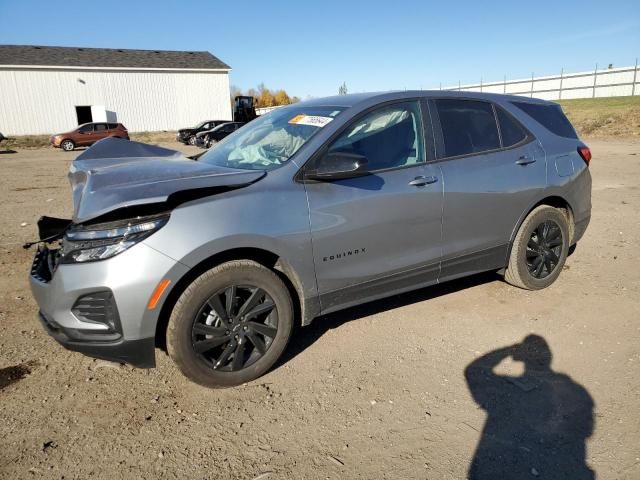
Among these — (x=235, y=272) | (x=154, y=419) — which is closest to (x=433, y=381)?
(x=235, y=272)

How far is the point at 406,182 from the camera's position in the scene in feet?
11.1

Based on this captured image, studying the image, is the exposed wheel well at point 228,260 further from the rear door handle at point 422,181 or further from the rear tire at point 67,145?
the rear tire at point 67,145

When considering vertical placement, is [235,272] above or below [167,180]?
below

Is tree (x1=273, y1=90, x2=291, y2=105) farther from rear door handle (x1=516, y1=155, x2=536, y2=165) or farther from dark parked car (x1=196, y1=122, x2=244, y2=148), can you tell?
rear door handle (x1=516, y1=155, x2=536, y2=165)

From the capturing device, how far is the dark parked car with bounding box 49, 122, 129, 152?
25.8 metres

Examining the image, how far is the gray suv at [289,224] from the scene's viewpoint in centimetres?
260

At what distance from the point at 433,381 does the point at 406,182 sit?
139 cm

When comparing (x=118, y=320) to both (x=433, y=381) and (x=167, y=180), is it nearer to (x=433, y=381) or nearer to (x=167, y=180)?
(x=167, y=180)

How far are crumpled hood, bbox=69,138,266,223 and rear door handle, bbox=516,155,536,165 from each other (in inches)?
92.0

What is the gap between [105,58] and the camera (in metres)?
37.0

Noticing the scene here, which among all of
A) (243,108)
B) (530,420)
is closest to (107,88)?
(243,108)


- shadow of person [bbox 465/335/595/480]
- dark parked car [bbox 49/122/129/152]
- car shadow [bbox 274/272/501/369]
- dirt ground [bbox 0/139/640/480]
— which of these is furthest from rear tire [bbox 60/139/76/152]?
shadow of person [bbox 465/335/595/480]

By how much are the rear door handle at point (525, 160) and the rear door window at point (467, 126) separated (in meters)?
0.23

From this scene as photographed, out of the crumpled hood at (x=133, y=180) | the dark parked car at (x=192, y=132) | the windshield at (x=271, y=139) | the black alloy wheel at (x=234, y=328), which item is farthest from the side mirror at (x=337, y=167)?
the dark parked car at (x=192, y=132)
